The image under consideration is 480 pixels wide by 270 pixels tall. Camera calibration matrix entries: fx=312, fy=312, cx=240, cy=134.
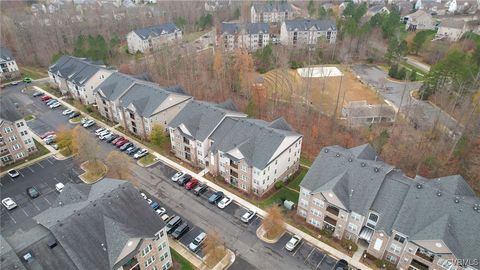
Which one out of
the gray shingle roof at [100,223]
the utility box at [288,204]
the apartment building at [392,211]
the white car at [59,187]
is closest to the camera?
the gray shingle roof at [100,223]

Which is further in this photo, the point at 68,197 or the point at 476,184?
the point at 476,184

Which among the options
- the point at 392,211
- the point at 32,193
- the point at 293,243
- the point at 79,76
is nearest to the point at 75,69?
the point at 79,76

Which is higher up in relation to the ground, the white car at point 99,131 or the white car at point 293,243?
the white car at point 99,131

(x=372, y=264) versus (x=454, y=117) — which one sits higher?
(x=454, y=117)

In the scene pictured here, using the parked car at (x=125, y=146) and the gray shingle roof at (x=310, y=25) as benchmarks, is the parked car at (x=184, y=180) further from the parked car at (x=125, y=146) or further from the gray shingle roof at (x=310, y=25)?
the gray shingle roof at (x=310, y=25)

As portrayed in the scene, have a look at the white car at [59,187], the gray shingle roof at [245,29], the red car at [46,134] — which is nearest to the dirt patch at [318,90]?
the gray shingle roof at [245,29]

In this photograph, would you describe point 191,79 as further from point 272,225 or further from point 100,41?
point 272,225

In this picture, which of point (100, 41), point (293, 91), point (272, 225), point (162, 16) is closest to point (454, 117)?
point (293, 91)
